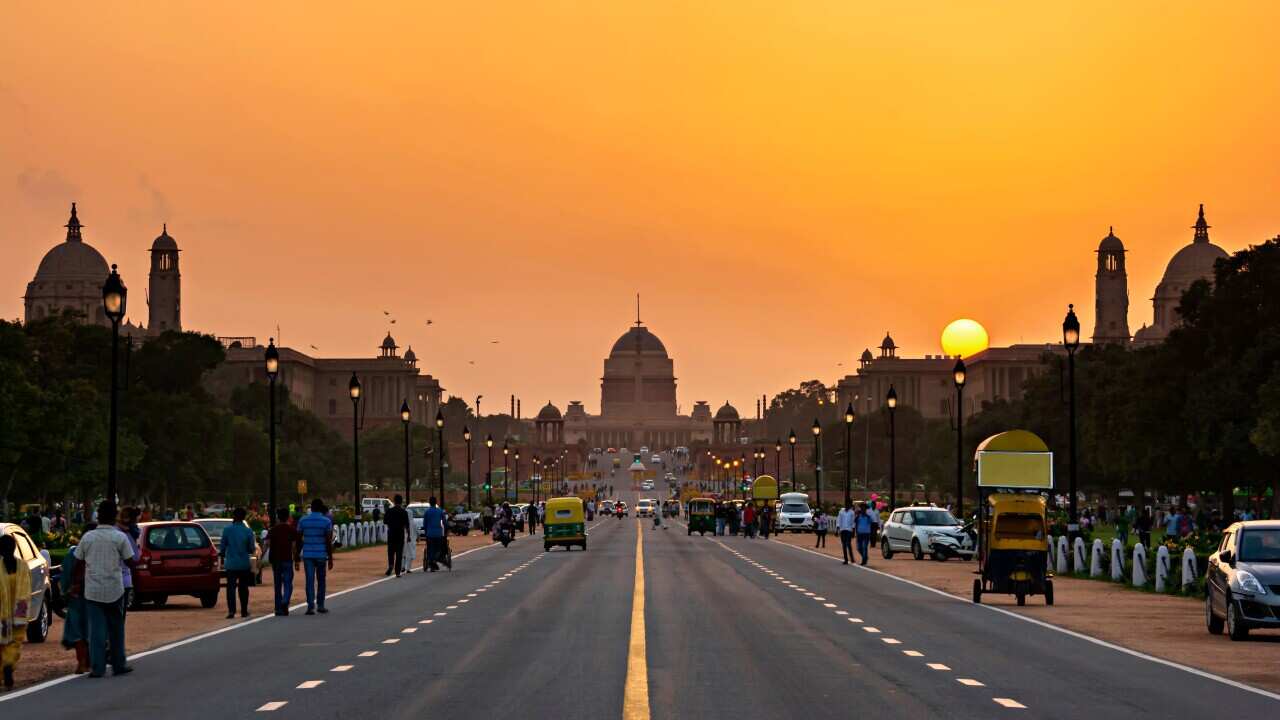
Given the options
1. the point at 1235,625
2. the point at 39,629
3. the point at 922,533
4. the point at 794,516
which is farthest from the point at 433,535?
the point at 794,516

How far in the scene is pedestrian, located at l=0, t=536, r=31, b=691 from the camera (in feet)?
65.2

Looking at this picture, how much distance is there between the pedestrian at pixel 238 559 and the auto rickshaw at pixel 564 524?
36.9m

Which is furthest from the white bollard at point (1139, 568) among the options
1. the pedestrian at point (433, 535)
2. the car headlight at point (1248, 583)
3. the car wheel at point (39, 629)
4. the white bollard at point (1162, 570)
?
the car wheel at point (39, 629)

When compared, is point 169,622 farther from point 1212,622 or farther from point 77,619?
point 1212,622

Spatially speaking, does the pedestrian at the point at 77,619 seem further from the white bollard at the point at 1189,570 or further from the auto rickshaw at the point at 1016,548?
the white bollard at the point at 1189,570

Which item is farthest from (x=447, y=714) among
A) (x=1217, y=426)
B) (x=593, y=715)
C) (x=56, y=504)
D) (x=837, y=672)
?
(x=56, y=504)

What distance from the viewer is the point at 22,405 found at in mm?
79062

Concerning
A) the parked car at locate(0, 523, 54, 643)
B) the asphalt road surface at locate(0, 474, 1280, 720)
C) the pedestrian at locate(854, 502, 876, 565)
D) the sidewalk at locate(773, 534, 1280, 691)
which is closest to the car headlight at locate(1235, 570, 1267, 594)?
the sidewalk at locate(773, 534, 1280, 691)

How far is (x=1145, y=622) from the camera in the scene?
30.3 meters

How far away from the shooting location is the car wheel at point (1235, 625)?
26219 millimetres

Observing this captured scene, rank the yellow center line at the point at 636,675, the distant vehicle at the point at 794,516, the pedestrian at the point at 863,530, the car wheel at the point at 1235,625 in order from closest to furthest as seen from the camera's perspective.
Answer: the yellow center line at the point at 636,675 → the car wheel at the point at 1235,625 → the pedestrian at the point at 863,530 → the distant vehicle at the point at 794,516

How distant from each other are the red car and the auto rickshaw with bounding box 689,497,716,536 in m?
62.3

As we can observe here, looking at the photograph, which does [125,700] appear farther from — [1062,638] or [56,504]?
[56,504]

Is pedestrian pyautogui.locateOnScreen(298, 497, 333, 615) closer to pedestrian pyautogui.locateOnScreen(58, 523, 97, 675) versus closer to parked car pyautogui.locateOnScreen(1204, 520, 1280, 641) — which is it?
pedestrian pyautogui.locateOnScreen(58, 523, 97, 675)
